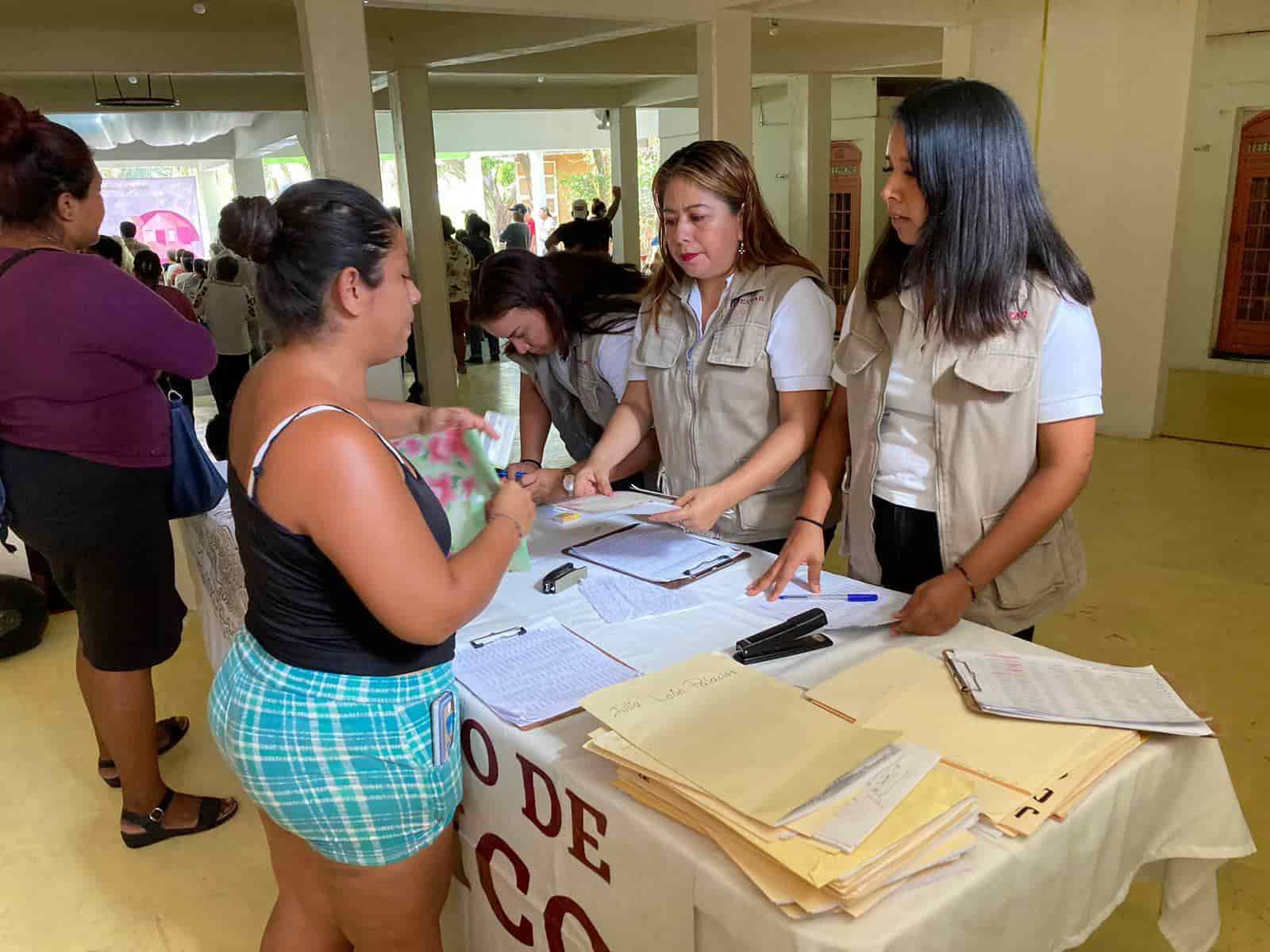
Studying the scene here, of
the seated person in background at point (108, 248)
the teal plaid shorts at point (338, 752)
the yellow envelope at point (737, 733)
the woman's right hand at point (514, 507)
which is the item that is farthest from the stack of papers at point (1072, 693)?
the seated person in background at point (108, 248)

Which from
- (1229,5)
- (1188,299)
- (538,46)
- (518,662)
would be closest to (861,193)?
(1188,299)

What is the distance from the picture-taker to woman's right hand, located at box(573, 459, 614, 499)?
6.42ft

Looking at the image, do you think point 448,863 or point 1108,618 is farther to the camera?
point 1108,618

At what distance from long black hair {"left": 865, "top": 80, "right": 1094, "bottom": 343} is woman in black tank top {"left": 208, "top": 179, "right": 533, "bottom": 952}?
76 centimetres

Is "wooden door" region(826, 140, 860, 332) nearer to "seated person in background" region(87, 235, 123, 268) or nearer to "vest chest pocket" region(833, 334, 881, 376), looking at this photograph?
"seated person in background" region(87, 235, 123, 268)

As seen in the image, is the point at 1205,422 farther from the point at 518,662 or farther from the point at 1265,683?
the point at 518,662

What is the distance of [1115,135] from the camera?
545 cm

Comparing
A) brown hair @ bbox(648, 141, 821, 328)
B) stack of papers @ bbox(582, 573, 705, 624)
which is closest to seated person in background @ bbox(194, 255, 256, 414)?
brown hair @ bbox(648, 141, 821, 328)

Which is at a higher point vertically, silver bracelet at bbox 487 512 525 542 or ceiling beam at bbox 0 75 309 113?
ceiling beam at bbox 0 75 309 113

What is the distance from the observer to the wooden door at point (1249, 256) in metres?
7.11

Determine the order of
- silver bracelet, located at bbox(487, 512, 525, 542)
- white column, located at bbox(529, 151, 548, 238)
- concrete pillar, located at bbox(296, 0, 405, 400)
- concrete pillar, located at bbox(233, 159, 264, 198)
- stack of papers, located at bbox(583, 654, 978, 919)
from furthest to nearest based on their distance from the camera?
white column, located at bbox(529, 151, 548, 238) → concrete pillar, located at bbox(233, 159, 264, 198) → concrete pillar, located at bbox(296, 0, 405, 400) → silver bracelet, located at bbox(487, 512, 525, 542) → stack of papers, located at bbox(583, 654, 978, 919)

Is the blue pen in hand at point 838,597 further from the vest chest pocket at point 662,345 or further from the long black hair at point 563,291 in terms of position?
the long black hair at point 563,291

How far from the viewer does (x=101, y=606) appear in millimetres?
2045

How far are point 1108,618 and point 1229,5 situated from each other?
5.20 m
